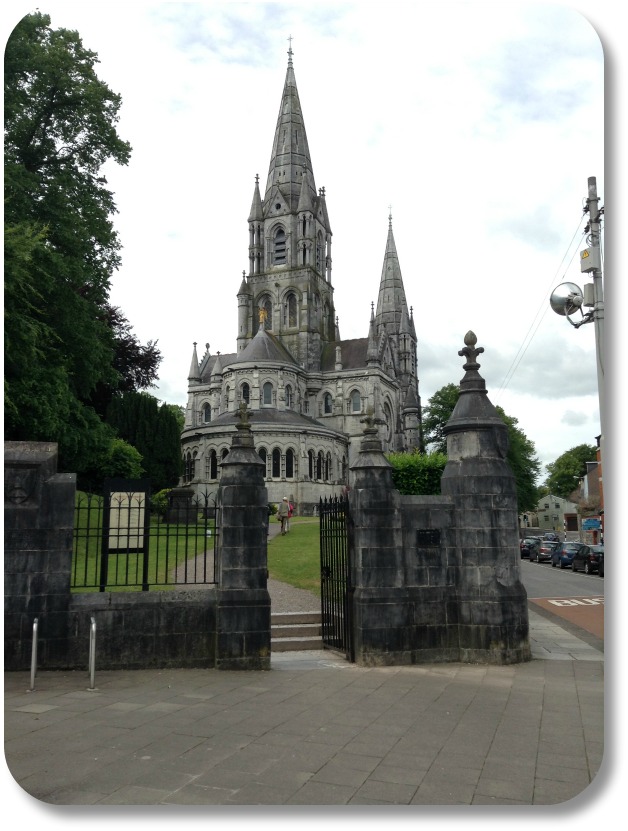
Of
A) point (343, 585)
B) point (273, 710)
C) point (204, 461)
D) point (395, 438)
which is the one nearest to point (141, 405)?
point (204, 461)

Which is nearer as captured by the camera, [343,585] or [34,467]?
[34,467]

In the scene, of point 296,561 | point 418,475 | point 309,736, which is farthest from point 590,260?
point 296,561

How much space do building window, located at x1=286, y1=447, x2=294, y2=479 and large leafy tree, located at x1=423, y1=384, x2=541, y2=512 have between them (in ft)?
41.3

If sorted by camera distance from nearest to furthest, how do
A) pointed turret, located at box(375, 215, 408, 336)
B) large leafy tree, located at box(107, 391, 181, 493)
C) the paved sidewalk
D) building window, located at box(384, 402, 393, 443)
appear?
the paved sidewalk, large leafy tree, located at box(107, 391, 181, 493), building window, located at box(384, 402, 393, 443), pointed turret, located at box(375, 215, 408, 336)

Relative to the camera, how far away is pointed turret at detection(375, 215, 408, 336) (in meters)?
96.9

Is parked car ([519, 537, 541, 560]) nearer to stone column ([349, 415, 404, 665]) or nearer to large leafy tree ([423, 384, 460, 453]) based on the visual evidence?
large leafy tree ([423, 384, 460, 453])

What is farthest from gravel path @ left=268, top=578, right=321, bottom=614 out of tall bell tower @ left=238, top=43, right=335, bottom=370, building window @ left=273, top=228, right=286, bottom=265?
building window @ left=273, top=228, right=286, bottom=265

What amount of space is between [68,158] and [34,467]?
48.5ft

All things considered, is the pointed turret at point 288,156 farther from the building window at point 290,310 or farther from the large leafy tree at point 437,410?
the large leafy tree at point 437,410

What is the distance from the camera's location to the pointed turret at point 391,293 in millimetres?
96875

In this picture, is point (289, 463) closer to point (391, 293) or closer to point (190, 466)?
point (190, 466)

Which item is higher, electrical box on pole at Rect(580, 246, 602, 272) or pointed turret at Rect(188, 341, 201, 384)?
pointed turret at Rect(188, 341, 201, 384)

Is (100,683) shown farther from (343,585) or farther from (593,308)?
(593,308)

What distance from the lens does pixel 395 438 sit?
76188mm
